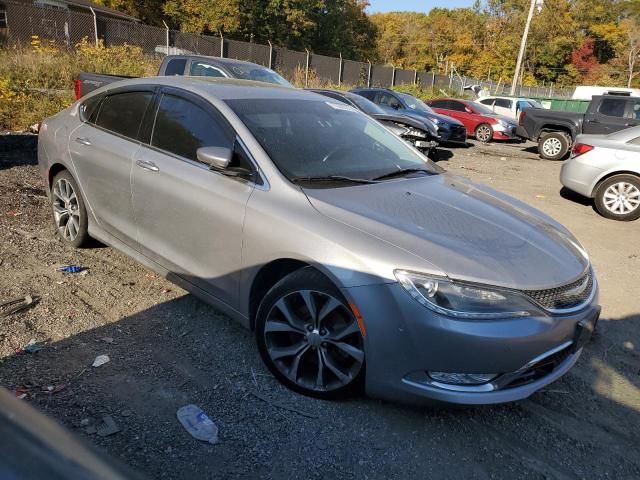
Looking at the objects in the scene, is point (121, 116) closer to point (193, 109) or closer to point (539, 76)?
point (193, 109)

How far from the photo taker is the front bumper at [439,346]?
2373 mm

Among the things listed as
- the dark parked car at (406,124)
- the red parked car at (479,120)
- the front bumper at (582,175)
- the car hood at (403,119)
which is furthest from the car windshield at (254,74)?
the red parked car at (479,120)

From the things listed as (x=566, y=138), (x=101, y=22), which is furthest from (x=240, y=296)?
(x=101, y=22)

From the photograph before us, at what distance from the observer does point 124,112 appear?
407 cm

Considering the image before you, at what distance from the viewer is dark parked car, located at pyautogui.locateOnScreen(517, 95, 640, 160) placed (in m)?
12.8

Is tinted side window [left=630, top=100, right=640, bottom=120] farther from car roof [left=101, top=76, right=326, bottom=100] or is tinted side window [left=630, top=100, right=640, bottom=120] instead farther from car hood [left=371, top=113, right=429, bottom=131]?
car roof [left=101, top=76, right=326, bottom=100]

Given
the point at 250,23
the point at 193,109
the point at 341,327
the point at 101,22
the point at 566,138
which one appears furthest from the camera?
the point at 250,23

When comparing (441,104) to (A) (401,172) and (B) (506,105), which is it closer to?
(B) (506,105)

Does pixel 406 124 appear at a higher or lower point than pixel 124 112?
lower

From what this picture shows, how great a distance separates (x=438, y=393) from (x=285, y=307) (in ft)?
3.05

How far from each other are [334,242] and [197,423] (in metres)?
1.16

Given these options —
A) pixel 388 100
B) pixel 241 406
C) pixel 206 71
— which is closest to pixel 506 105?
pixel 388 100

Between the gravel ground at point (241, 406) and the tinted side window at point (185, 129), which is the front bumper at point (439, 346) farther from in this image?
the tinted side window at point (185, 129)

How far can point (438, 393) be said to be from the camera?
247cm
